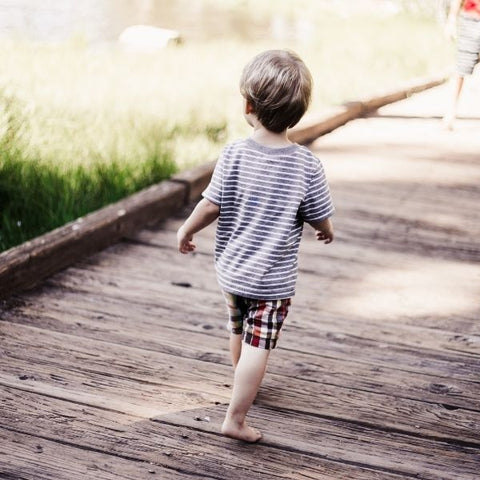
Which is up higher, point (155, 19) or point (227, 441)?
point (227, 441)

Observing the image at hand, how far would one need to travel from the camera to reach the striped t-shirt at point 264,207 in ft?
7.75

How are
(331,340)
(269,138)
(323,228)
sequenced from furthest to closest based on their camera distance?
(331,340)
(323,228)
(269,138)

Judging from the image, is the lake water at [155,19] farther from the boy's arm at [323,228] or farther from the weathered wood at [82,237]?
the boy's arm at [323,228]

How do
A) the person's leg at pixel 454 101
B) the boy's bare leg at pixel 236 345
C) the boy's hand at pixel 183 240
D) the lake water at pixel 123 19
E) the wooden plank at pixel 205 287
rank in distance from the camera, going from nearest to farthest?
the boy's hand at pixel 183 240 → the boy's bare leg at pixel 236 345 → the wooden plank at pixel 205 287 → the person's leg at pixel 454 101 → the lake water at pixel 123 19

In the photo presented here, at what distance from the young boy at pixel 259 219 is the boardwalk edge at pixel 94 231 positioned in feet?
4.12

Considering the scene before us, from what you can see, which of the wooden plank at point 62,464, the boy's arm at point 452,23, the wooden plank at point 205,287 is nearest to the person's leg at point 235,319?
the wooden plank at point 62,464

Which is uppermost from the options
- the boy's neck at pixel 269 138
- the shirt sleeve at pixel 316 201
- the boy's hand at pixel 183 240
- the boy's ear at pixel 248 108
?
the boy's ear at pixel 248 108

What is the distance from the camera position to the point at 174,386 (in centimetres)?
279

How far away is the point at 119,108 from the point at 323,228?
16.2 feet

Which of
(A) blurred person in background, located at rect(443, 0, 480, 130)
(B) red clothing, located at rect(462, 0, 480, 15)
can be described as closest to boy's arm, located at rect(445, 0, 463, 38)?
(A) blurred person in background, located at rect(443, 0, 480, 130)

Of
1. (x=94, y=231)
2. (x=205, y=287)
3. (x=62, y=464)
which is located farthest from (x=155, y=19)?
(x=62, y=464)

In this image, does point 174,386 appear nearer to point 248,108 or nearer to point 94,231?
point 248,108

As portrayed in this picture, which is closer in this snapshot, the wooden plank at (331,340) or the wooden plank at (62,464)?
the wooden plank at (62,464)

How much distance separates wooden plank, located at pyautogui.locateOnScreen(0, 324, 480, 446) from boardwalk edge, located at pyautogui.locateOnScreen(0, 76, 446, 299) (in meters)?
0.47
